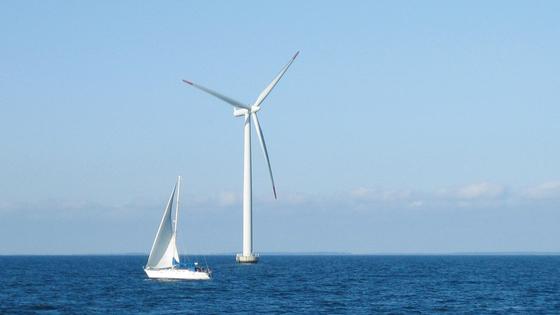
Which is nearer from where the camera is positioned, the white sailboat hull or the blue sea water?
the blue sea water

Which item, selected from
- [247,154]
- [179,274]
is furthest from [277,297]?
[247,154]

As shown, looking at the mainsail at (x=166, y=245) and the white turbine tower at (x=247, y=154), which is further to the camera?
the white turbine tower at (x=247, y=154)

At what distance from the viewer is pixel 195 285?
12181 centimetres

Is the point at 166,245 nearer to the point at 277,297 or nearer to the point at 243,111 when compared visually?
the point at 277,297

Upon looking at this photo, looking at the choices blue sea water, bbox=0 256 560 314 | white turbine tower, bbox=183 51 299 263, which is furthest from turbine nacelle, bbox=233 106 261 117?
blue sea water, bbox=0 256 560 314

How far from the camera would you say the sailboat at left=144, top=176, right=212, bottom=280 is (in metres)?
126

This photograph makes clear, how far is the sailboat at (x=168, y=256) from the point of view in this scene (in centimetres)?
12619

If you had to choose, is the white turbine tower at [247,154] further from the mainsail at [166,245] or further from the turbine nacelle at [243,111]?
the mainsail at [166,245]

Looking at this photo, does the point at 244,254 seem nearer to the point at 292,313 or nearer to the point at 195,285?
the point at 195,285

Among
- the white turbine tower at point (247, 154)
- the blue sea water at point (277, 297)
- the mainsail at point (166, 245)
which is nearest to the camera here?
the blue sea water at point (277, 297)

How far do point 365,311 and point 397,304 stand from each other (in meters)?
9.22

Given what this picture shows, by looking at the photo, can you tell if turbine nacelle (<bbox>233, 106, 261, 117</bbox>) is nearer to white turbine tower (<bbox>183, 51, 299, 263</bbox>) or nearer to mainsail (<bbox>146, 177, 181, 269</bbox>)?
white turbine tower (<bbox>183, 51, 299, 263</bbox>)

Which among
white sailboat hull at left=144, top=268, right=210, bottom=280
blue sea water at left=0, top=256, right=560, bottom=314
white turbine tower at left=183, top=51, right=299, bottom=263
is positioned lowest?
blue sea water at left=0, top=256, right=560, bottom=314

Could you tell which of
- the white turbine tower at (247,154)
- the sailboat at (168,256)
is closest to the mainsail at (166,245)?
the sailboat at (168,256)
